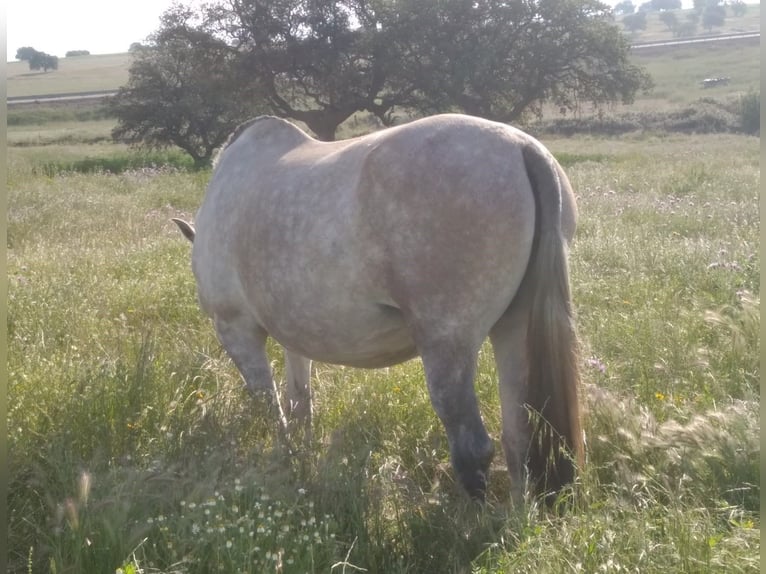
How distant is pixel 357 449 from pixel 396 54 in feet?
55.5

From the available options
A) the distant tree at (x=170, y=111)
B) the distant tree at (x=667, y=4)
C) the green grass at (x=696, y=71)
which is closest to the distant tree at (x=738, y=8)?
the distant tree at (x=667, y=4)

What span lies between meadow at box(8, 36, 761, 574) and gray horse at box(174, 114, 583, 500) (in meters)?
0.28

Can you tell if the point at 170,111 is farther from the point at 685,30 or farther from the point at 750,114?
the point at 685,30

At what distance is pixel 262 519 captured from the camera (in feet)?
9.28

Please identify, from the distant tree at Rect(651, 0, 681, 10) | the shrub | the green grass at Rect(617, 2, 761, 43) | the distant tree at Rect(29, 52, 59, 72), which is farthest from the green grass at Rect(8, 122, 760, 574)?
the distant tree at Rect(651, 0, 681, 10)

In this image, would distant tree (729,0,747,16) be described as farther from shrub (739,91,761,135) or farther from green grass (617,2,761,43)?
shrub (739,91,761,135)

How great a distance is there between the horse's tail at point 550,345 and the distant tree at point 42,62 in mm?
93525

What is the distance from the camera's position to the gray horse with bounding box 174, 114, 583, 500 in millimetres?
3125

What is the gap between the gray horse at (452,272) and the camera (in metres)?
3.12

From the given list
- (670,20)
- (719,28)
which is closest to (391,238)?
(719,28)

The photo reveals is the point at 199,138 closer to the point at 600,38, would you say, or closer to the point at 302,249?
the point at 600,38

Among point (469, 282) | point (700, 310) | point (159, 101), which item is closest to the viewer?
point (469, 282)

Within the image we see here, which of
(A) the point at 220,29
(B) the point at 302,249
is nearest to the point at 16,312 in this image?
(B) the point at 302,249

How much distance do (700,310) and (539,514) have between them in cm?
281
